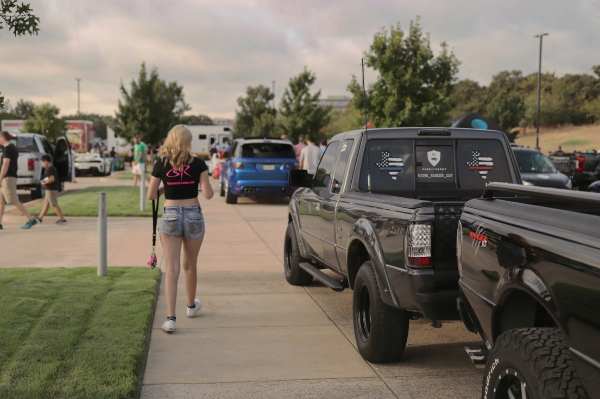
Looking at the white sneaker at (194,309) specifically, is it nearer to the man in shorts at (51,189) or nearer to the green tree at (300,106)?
the man in shorts at (51,189)

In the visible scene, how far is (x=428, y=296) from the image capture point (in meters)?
4.78

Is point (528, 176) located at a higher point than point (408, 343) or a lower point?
higher

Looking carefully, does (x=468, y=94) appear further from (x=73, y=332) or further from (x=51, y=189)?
(x=73, y=332)

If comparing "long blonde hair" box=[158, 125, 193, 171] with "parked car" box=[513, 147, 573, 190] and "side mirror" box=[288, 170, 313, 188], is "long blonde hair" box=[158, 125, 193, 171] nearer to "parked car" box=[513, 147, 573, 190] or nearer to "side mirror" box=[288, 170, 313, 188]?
"side mirror" box=[288, 170, 313, 188]

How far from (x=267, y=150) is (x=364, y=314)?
14185mm

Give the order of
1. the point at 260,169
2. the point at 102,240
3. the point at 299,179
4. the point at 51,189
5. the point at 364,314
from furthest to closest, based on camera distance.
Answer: the point at 260,169 → the point at 51,189 → the point at 102,240 → the point at 299,179 → the point at 364,314

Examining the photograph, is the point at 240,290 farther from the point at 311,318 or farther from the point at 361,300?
the point at 361,300

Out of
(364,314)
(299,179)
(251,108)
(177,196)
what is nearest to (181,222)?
(177,196)

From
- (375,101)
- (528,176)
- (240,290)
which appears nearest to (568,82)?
(375,101)

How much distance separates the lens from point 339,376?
527cm

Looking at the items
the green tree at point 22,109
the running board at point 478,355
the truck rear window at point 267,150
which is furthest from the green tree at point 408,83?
the green tree at point 22,109

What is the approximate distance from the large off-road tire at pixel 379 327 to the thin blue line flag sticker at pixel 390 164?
1.25 m

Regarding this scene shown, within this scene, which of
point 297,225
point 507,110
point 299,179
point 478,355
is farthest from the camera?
point 507,110

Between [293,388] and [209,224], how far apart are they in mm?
10425
